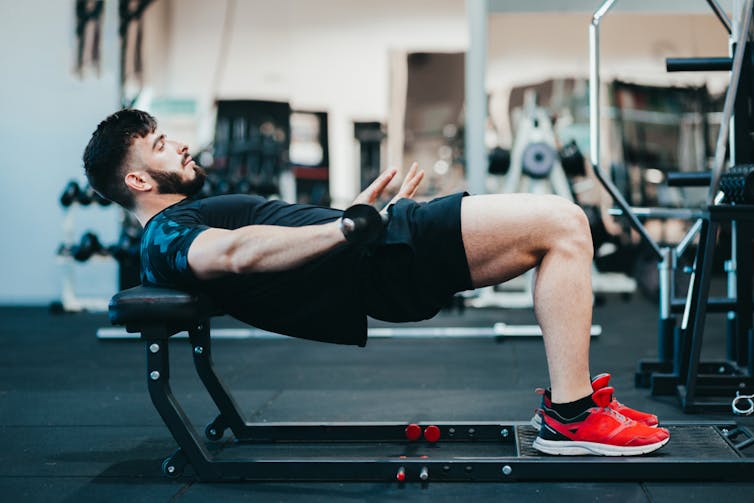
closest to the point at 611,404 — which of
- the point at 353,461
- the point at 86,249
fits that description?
the point at 353,461

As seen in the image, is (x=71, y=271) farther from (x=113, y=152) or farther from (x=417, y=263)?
(x=417, y=263)

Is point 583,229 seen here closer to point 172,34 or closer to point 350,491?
point 350,491

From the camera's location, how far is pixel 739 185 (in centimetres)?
229

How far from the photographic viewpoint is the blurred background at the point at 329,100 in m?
5.33

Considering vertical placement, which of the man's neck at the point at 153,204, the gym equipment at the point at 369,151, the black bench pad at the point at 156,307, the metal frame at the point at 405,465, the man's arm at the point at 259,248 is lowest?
the metal frame at the point at 405,465

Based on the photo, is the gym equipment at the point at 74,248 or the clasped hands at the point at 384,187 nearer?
the clasped hands at the point at 384,187

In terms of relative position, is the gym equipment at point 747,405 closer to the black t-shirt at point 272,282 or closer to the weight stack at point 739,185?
the weight stack at point 739,185

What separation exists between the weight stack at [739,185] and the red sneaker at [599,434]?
0.80 m

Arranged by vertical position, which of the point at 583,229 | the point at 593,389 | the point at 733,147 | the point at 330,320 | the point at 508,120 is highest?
the point at 508,120

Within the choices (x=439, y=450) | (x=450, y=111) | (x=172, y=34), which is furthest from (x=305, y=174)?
(x=439, y=450)

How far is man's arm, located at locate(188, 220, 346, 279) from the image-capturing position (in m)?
1.62

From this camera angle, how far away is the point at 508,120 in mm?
7477

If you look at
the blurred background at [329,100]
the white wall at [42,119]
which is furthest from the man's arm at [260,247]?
the white wall at [42,119]

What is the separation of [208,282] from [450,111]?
22.6 feet
